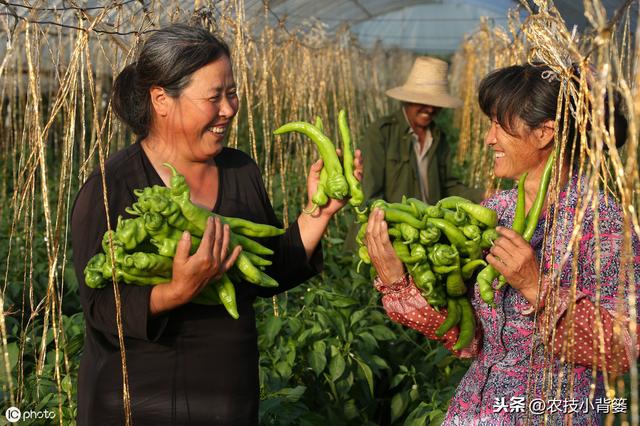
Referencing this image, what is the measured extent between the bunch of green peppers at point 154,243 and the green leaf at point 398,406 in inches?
62.2

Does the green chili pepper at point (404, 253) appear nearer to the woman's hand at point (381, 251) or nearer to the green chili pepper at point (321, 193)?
the woman's hand at point (381, 251)

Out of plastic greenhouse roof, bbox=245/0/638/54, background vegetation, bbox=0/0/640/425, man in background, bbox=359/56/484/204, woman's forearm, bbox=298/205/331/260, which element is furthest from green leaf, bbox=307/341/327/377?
plastic greenhouse roof, bbox=245/0/638/54

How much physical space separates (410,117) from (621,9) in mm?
3537

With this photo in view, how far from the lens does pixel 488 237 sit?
1.87 meters

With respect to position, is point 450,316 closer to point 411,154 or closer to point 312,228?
point 312,228

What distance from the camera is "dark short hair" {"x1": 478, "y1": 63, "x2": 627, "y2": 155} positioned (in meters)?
2.05

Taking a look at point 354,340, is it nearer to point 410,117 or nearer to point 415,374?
point 415,374

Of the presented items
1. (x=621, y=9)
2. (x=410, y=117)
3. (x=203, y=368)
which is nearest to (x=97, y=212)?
(x=203, y=368)

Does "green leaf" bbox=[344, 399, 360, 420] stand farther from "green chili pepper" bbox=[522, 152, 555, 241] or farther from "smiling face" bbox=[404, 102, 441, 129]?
"smiling face" bbox=[404, 102, 441, 129]

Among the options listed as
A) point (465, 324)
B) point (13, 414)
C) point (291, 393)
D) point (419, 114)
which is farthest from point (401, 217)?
point (419, 114)

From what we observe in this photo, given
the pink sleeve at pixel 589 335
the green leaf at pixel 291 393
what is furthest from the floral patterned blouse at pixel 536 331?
the green leaf at pixel 291 393

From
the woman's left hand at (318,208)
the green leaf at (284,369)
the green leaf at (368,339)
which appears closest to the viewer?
the woman's left hand at (318,208)

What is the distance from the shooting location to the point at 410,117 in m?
4.79

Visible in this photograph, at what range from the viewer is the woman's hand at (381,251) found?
187cm
